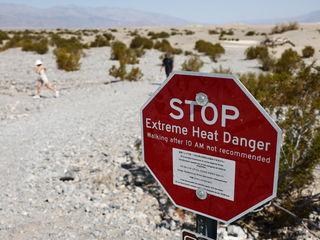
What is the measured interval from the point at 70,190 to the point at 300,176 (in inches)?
117

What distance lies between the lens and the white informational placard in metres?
1.72

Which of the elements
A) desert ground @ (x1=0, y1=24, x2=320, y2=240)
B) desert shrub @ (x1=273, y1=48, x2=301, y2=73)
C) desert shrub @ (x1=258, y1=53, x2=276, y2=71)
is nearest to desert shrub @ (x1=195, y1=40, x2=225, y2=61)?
desert shrub @ (x1=258, y1=53, x2=276, y2=71)

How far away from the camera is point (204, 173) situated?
1.79m

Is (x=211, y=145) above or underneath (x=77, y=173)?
above

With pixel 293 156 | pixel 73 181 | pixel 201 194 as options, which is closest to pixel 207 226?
pixel 201 194

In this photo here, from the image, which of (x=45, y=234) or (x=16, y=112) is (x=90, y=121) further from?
(x=45, y=234)

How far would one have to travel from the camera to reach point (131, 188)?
556 centimetres

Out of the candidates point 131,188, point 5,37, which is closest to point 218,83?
point 131,188

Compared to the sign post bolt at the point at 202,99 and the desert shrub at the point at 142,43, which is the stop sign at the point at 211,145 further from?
the desert shrub at the point at 142,43

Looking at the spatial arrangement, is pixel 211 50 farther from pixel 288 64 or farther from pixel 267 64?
pixel 288 64

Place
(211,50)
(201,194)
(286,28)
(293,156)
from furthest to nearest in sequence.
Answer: (286,28) → (211,50) → (293,156) → (201,194)

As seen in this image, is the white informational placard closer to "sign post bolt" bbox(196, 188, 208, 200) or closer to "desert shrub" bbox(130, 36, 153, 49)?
"sign post bolt" bbox(196, 188, 208, 200)

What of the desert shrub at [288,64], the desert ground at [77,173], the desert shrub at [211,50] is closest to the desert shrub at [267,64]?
the desert shrub at [288,64]

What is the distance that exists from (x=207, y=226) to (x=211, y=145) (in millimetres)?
417
